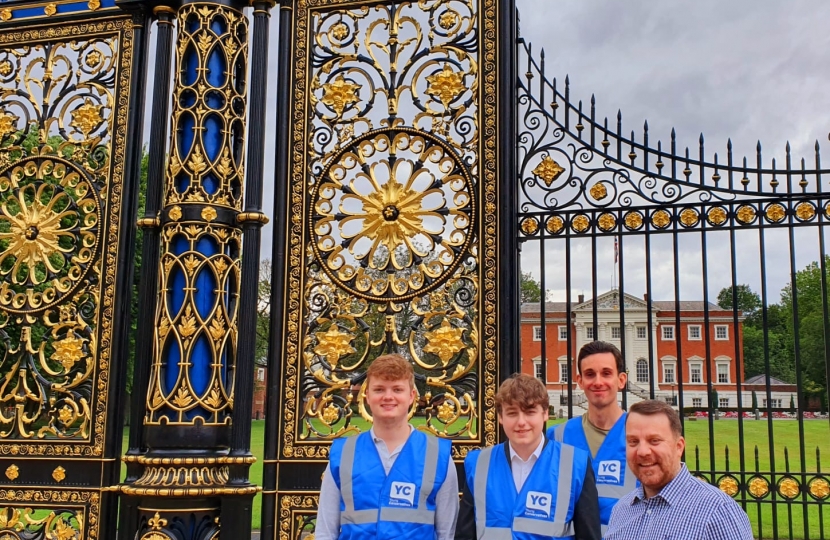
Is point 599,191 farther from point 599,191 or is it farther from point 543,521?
point 543,521

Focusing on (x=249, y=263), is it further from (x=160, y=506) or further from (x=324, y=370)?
(x=160, y=506)

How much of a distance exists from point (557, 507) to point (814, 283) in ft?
48.4

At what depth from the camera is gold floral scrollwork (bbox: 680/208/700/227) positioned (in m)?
4.87

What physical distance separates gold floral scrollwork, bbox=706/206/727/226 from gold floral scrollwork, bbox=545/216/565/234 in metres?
0.86

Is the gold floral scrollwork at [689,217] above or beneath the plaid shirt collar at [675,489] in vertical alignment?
above

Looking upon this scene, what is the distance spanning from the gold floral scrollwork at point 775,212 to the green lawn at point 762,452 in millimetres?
4126

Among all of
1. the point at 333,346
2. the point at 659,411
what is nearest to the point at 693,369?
the point at 333,346

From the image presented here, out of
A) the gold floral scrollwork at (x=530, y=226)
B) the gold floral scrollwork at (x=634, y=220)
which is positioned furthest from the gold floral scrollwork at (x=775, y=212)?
the gold floral scrollwork at (x=530, y=226)

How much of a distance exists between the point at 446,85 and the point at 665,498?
3.70 m

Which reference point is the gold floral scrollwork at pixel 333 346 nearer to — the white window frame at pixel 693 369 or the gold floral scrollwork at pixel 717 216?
the gold floral scrollwork at pixel 717 216

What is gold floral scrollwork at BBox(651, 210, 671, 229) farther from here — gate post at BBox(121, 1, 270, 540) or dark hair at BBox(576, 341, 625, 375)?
gate post at BBox(121, 1, 270, 540)

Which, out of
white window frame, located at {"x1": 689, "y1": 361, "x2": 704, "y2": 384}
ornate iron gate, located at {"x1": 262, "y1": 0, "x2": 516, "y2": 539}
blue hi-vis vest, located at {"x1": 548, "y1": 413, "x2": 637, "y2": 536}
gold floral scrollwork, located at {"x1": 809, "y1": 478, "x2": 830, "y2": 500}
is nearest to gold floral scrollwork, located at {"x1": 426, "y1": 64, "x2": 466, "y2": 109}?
ornate iron gate, located at {"x1": 262, "y1": 0, "x2": 516, "y2": 539}

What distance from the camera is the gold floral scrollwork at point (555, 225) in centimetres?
511

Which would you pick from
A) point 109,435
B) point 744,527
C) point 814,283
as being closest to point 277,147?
point 109,435
